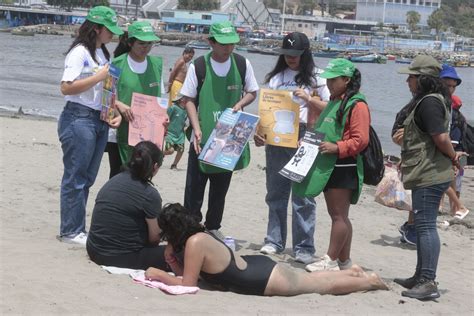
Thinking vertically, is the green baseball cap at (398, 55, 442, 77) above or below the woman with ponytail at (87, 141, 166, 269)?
above

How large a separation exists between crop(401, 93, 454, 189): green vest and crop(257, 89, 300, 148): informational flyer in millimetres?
1086

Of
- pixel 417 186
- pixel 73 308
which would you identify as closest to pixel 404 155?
pixel 417 186

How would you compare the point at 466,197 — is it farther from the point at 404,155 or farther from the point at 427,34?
the point at 427,34

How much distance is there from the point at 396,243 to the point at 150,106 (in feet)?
10.2

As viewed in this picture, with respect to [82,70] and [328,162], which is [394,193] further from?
[82,70]

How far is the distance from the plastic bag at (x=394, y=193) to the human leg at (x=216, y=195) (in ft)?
6.32

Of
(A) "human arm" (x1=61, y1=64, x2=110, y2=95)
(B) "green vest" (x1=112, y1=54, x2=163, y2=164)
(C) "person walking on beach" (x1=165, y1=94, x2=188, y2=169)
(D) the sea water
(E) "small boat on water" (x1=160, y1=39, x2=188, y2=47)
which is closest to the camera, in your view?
(A) "human arm" (x1=61, y1=64, x2=110, y2=95)

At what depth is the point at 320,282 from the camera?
5.88 metres

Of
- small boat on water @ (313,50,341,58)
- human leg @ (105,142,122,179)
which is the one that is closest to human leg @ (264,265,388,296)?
human leg @ (105,142,122,179)

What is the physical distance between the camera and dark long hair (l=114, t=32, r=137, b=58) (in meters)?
6.95

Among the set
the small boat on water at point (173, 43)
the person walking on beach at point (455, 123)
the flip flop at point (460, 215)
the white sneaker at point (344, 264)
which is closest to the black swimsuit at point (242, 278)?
the white sneaker at point (344, 264)

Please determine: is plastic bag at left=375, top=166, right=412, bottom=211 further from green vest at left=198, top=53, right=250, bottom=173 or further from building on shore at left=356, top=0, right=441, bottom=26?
building on shore at left=356, top=0, right=441, bottom=26

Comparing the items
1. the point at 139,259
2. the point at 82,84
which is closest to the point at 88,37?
the point at 82,84

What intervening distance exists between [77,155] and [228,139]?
120cm
